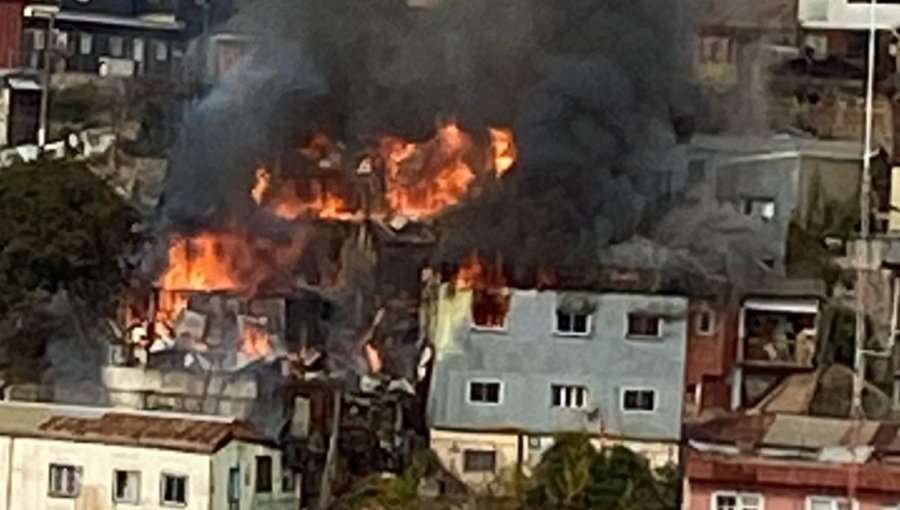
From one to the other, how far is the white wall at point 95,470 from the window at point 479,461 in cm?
50

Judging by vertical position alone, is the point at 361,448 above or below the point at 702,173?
below

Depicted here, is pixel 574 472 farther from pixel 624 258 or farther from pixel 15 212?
pixel 15 212

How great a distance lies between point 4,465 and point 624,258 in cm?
129

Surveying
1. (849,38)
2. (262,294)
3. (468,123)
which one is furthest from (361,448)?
(849,38)

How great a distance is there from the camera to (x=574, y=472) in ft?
14.6

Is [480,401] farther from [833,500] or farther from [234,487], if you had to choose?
[833,500]

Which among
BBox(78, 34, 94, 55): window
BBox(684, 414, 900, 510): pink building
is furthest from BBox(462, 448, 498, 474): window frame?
BBox(78, 34, 94, 55): window

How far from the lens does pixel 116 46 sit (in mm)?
4859

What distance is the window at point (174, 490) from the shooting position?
450cm

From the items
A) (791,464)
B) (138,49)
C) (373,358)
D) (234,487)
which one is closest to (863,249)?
(791,464)

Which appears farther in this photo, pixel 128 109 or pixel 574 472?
pixel 128 109

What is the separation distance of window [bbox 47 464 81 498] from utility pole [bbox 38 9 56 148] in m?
0.68

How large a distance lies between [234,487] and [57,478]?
362 mm

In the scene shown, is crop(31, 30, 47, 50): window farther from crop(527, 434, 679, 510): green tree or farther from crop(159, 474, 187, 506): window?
crop(527, 434, 679, 510): green tree
